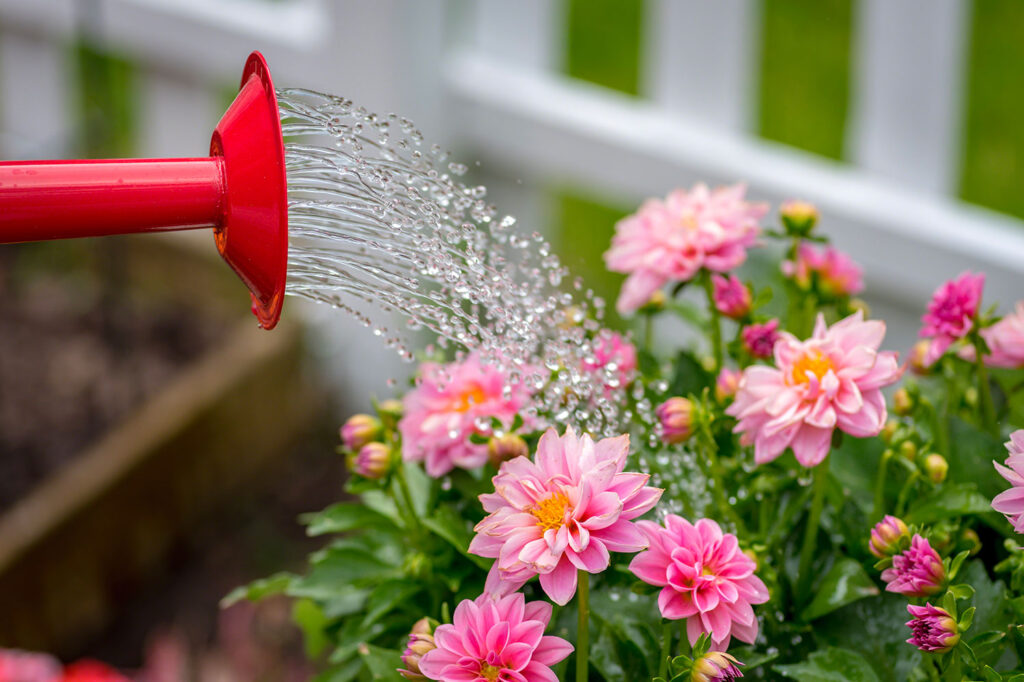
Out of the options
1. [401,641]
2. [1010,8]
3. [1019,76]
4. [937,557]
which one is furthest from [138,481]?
[1010,8]

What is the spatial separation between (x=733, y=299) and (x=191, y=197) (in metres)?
→ 0.35

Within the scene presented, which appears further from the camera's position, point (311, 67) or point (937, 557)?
point (311, 67)

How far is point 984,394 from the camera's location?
712 mm

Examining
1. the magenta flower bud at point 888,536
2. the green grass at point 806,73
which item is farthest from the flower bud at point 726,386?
the green grass at point 806,73

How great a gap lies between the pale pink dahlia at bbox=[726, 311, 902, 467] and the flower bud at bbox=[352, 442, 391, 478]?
19 centimetres

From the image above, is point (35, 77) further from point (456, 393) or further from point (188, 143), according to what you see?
point (456, 393)

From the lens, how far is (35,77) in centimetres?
235

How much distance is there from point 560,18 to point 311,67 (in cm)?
42

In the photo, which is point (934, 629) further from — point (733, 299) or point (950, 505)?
point (733, 299)

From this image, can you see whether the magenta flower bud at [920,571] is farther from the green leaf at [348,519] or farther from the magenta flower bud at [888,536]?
the green leaf at [348,519]

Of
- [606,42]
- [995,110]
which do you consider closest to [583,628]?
[995,110]

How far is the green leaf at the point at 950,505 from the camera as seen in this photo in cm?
61

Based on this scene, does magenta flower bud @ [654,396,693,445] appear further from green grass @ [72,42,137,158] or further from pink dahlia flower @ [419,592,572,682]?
green grass @ [72,42,137,158]

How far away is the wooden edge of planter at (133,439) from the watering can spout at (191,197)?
1.14 meters
